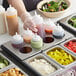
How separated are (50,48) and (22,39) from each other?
209mm

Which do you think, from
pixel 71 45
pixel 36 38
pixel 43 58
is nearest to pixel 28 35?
pixel 36 38

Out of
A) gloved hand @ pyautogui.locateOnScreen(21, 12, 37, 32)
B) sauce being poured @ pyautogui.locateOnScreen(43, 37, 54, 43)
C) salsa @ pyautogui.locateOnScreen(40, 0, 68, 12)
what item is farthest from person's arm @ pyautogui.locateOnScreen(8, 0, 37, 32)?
salsa @ pyautogui.locateOnScreen(40, 0, 68, 12)

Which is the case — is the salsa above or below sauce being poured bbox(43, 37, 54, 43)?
above

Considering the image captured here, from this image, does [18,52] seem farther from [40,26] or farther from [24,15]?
[24,15]

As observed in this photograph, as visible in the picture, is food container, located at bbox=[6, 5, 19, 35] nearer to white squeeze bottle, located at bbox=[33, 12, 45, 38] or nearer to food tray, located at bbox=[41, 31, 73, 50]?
white squeeze bottle, located at bbox=[33, 12, 45, 38]

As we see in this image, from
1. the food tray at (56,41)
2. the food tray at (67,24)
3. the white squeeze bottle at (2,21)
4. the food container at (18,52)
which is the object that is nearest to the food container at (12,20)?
the white squeeze bottle at (2,21)

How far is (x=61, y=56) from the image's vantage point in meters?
1.95

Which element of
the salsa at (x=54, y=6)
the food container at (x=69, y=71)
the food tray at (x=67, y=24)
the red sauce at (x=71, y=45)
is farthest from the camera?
the salsa at (x=54, y=6)

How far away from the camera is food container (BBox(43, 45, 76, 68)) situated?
1.88 meters

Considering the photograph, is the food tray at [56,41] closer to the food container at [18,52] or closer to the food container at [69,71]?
the food container at [18,52]

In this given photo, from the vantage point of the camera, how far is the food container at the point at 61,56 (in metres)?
1.88

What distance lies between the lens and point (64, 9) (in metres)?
2.47

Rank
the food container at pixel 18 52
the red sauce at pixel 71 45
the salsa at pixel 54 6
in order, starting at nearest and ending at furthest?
the food container at pixel 18 52, the red sauce at pixel 71 45, the salsa at pixel 54 6

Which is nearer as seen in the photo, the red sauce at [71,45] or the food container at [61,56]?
the food container at [61,56]
